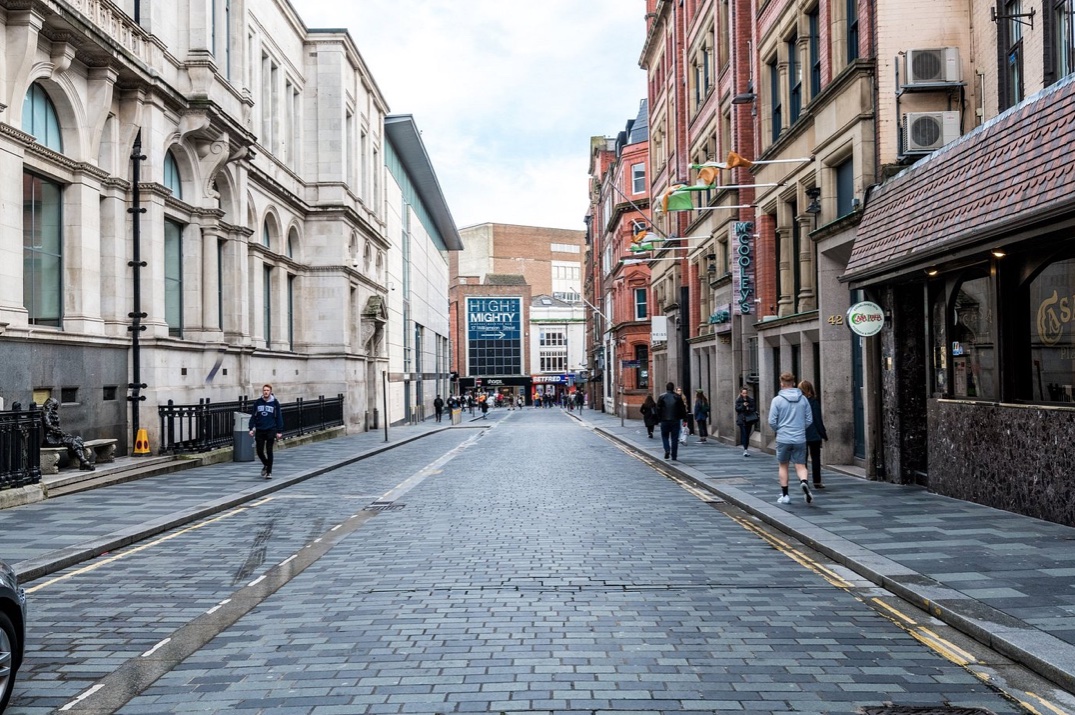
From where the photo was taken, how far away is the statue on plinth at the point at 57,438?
1664 centimetres

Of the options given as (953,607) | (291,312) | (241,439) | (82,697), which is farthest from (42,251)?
(291,312)

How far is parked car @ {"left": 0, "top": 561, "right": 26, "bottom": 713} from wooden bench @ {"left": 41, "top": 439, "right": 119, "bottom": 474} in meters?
12.2

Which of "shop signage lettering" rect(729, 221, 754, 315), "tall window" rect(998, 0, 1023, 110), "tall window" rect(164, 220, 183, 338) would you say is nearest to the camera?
"tall window" rect(998, 0, 1023, 110)

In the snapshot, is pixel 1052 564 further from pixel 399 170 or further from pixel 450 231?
pixel 450 231

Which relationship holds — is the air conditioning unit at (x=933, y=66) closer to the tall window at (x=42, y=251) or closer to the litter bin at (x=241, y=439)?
the tall window at (x=42, y=251)

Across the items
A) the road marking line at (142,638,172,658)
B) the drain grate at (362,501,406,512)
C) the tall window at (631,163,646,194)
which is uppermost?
the tall window at (631,163,646,194)

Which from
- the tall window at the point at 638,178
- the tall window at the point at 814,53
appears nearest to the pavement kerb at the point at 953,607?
the tall window at the point at 814,53

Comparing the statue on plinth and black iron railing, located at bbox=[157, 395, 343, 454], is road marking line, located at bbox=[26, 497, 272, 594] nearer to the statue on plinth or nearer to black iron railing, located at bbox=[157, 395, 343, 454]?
the statue on plinth

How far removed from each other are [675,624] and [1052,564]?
373 centimetres

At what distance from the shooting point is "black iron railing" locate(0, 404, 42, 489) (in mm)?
13438

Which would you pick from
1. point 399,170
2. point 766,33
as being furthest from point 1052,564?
point 399,170

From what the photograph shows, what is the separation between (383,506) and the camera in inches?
548

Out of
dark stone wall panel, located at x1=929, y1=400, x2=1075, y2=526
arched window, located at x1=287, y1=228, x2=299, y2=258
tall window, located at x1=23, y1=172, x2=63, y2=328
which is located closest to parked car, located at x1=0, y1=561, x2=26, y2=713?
dark stone wall panel, located at x1=929, y1=400, x2=1075, y2=526

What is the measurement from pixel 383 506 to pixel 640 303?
4611 centimetres
